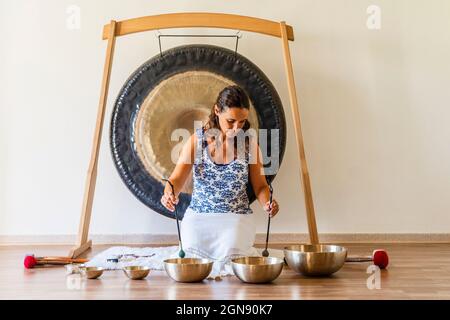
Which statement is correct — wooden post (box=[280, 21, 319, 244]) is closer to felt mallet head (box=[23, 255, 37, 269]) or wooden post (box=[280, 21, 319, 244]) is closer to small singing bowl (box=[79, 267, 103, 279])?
small singing bowl (box=[79, 267, 103, 279])

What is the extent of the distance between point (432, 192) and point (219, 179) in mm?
1396

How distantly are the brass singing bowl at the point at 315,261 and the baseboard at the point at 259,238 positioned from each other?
1.10m

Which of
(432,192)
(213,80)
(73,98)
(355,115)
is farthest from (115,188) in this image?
(432,192)

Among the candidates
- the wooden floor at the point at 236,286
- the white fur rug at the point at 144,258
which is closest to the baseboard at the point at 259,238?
the white fur rug at the point at 144,258

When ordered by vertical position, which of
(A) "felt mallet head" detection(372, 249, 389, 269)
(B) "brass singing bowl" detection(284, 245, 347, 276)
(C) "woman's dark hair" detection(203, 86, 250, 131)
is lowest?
(A) "felt mallet head" detection(372, 249, 389, 269)

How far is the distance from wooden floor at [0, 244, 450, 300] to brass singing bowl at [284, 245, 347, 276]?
33mm

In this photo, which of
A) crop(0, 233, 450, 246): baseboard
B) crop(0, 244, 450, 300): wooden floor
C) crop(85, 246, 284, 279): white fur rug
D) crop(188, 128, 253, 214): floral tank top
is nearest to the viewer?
crop(0, 244, 450, 300): wooden floor

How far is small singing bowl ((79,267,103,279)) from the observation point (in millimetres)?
2372

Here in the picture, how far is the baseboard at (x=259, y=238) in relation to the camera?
11.5ft

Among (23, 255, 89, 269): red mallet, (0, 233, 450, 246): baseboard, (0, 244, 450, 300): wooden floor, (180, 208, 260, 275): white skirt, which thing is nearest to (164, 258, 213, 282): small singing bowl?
(0, 244, 450, 300): wooden floor

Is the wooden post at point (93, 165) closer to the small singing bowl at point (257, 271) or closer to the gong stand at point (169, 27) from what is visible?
the gong stand at point (169, 27)

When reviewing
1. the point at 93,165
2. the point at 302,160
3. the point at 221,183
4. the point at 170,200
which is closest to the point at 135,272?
the point at 170,200

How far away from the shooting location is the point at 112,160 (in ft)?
11.3

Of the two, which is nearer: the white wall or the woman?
the woman
